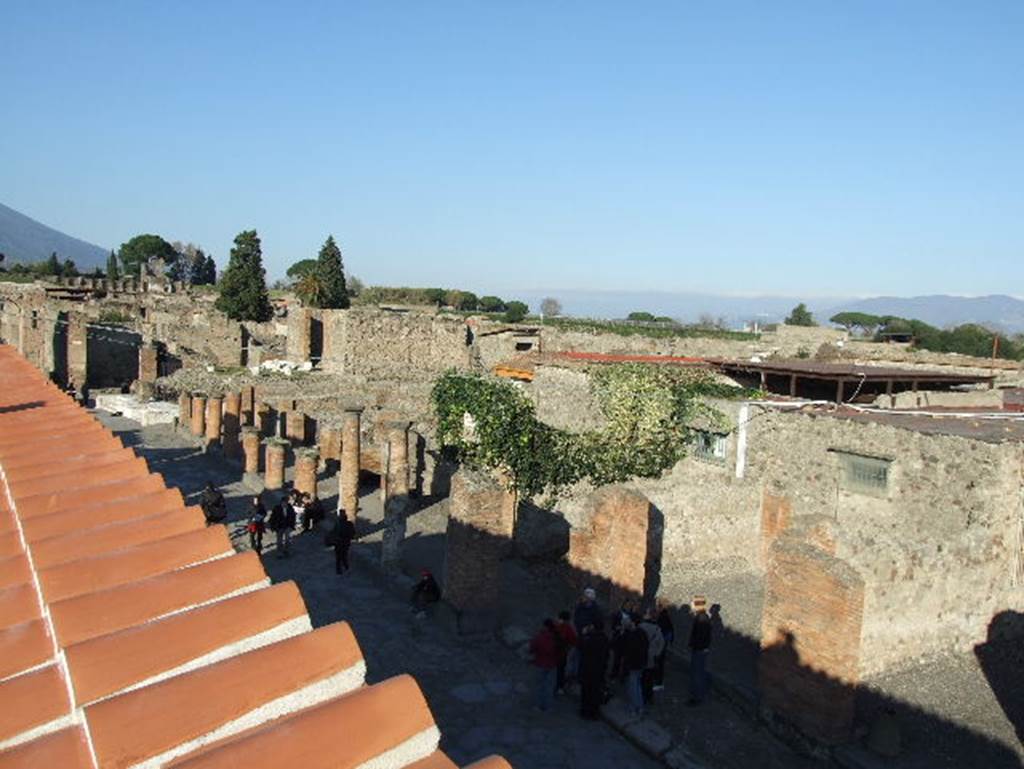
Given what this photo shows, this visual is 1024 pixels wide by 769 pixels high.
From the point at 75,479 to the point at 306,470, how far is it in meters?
10.3

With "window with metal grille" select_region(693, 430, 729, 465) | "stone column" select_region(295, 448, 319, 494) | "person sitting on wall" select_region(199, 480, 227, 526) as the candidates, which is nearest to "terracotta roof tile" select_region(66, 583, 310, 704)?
"person sitting on wall" select_region(199, 480, 227, 526)

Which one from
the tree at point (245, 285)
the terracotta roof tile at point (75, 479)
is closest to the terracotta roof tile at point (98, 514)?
the terracotta roof tile at point (75, 479)

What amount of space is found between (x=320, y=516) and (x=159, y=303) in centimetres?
3196

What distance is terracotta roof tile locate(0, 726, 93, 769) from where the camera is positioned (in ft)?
7.82

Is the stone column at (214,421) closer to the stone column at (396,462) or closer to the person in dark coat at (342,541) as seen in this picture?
the stone column at (396,462)

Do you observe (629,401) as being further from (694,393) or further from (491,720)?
(491,720)

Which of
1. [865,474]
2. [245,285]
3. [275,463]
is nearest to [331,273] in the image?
[245,285]

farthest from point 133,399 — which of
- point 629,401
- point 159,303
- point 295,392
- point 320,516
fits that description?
point 629,401

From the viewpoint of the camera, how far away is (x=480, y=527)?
10.1m

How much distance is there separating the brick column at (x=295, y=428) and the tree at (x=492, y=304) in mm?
41406

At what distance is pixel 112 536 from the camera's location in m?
4.30

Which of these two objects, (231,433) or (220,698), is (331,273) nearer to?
(231,433)

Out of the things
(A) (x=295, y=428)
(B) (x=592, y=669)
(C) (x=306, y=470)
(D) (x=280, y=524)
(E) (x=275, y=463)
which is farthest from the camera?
(A) (x=295, y=428)

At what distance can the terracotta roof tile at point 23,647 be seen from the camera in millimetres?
3027
